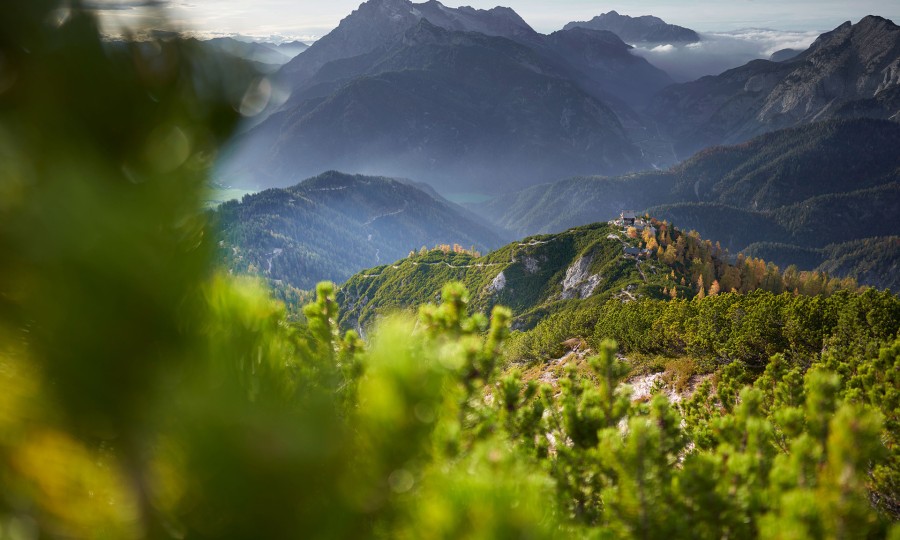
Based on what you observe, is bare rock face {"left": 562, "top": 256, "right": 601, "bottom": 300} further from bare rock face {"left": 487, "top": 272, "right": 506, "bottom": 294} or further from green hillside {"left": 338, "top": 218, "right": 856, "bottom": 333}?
bare rock face {"left": 487, "top": 272, "right": 506, "bottom": 294}

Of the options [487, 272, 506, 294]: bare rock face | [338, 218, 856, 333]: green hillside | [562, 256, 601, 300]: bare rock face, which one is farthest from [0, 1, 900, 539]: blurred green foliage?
[487, 272, 506, 294]: bare rock face

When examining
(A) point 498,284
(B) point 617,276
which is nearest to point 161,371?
(B) point 617,276

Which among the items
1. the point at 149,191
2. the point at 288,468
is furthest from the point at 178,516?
the point at 149,191

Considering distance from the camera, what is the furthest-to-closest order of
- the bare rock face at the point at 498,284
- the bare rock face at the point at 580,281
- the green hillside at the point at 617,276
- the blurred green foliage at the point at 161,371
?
the bare rock face at the point at 498,284, the bare rock face at the point at 580,281, the green hillside at the point at 617,276, the blurred green foliage at the point at 161,371

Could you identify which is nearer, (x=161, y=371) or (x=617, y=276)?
(x=161, y=371)

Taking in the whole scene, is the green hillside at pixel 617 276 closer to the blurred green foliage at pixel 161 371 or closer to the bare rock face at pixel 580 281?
the bare rock face at pixel 580 281

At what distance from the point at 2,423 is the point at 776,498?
4891 mm

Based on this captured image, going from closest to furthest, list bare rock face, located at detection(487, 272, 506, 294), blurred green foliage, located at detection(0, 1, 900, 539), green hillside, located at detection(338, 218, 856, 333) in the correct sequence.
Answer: blurred green foliage, located at detection(0, 1, 900, 539) → green hillside, located at detection(338, 218, 856, 333) → bare rock face, located at detection(487, 272, 506, 294)

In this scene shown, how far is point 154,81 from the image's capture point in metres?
1.92

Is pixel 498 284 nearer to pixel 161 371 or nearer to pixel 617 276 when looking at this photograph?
pixel 617 276

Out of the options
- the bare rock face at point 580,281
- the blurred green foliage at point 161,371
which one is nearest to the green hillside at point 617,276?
the bare rock face at point 580,281

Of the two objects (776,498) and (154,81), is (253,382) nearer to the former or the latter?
(154,81)

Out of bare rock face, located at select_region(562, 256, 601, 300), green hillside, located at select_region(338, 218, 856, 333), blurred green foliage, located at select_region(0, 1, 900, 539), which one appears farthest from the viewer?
bare rock face, located at select_region(562, 256, 601, 300)

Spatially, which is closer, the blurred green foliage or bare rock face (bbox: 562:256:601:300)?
the blurred green foliage
